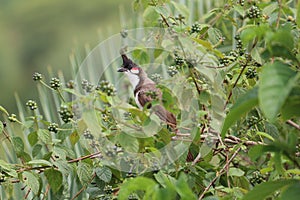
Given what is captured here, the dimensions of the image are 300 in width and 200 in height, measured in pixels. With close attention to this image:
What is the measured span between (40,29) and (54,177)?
39.4 feet

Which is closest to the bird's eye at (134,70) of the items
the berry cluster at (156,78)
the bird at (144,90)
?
the bird at (144,90)

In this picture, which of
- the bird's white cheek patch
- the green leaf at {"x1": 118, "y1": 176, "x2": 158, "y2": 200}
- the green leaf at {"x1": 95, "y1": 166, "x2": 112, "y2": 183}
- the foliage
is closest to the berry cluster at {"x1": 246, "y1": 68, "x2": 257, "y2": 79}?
the foliage

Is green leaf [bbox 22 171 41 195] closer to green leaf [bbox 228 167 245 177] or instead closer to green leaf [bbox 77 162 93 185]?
green leaf [bbox 77 162 93 185]

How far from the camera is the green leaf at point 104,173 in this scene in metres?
1.58

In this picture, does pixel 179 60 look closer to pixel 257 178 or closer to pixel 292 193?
pixel 257 178

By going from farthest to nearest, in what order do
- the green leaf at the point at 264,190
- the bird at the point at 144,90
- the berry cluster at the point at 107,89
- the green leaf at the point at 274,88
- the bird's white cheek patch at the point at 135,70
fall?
the bird's white cheek patch at the point at 135,70 → the bird at the point at 144,90 → the berry cluster at the point at 107,89 → the green leaf at the point at 264,190 → the green leaf at the point at 274,88

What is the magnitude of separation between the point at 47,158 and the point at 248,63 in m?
0.46

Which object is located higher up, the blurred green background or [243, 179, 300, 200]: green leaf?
[243, 179, 300, 200]: green leaf

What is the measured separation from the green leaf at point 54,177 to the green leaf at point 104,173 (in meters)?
0.08

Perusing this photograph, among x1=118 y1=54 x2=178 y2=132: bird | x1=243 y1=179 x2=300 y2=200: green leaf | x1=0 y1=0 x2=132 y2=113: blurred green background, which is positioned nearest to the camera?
x1=243 y1=179 x2=300 y2=200: green leaf

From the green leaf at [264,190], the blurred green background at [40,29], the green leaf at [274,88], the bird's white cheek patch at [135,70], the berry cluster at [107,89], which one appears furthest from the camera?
the blurred green background at [40,29]

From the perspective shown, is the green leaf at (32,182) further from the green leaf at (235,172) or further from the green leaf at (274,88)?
the green leaf at (274,88)

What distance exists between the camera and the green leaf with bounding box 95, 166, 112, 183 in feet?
5.18

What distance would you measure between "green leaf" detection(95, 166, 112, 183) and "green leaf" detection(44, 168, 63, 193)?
0.25ft
